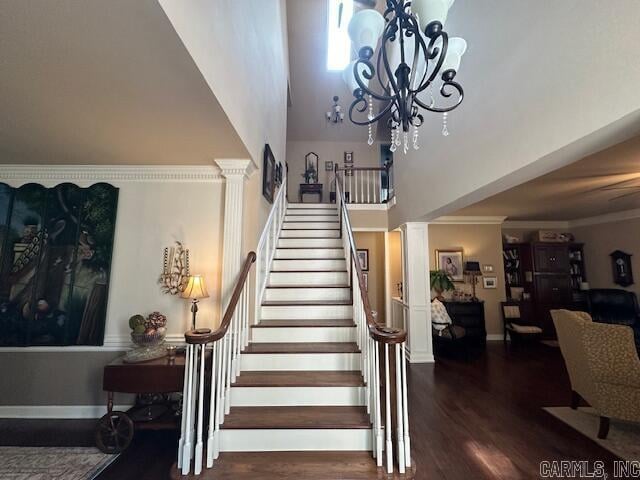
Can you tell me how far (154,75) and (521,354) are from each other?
6.12 meters

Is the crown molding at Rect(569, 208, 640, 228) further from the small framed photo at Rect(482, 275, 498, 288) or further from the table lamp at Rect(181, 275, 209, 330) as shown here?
the table lamp at Rect(181, 275, 209, 330)

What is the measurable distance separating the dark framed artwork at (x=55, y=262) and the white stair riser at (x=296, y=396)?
1.69 metres

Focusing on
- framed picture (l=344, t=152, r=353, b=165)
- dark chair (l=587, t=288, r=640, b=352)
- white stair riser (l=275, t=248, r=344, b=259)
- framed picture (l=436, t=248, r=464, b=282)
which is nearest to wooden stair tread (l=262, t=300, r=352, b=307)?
white stair riser (l=275, t=248, r=344, b=259)

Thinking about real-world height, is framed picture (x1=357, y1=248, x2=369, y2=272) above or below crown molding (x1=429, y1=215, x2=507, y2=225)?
below

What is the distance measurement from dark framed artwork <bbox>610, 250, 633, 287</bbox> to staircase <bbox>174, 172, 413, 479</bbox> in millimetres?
5904

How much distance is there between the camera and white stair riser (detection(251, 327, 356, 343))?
2.80 meters

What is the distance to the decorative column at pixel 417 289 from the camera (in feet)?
14.7

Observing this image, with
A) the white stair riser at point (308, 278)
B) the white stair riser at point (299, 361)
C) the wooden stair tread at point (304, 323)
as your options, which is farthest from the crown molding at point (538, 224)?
the white stair riser at point (299, 361)

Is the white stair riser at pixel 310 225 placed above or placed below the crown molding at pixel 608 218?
below

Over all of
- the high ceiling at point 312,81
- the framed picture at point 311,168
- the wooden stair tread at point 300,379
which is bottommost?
the wooden stair tread at point 300,379

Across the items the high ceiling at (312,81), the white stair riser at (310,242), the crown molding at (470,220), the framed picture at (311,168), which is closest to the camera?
the white stair riser at (310,242)

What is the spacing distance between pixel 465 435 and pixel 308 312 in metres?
1.81

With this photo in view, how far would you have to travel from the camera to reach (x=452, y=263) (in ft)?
18.7

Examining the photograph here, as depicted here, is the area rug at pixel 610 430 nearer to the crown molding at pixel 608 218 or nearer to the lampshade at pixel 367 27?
the lampshade at pixel 367 27
